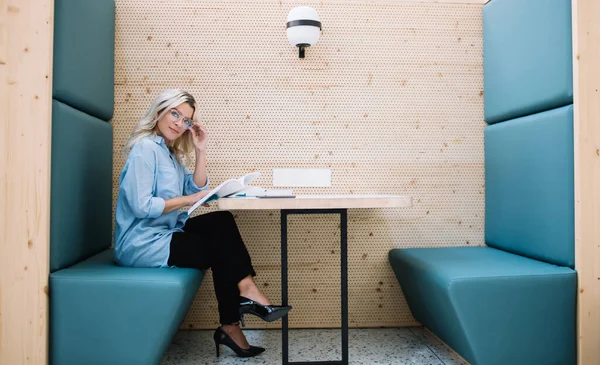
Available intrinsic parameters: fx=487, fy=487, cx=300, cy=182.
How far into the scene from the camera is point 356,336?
8.42 ft

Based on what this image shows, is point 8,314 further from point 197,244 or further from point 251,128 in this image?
point 251,128

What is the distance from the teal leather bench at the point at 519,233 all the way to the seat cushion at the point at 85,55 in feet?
5.53

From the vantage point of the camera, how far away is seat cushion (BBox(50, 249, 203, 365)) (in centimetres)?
181

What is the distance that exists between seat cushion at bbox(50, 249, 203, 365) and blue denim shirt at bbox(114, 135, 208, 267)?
22 cm

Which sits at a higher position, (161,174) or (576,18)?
(576,18)

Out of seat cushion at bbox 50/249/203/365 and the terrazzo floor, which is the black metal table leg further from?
seat cushion at bbox 50/249/203/365

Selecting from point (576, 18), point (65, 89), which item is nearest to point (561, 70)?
point (576, 18)

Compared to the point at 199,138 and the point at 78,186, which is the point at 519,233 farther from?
the point at 78,186

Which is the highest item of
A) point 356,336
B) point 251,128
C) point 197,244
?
point 251,128

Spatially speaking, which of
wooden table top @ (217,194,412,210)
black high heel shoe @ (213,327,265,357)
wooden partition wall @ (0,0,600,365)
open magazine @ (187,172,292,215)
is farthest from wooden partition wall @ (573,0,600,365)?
black high heel shoe @ (213,327,265,357)

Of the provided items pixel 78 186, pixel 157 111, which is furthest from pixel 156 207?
pixel 157 111

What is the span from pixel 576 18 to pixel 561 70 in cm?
21

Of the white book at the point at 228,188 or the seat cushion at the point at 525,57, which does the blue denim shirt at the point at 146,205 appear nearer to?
the white book at the point at 228,188

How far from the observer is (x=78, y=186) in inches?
82.5
